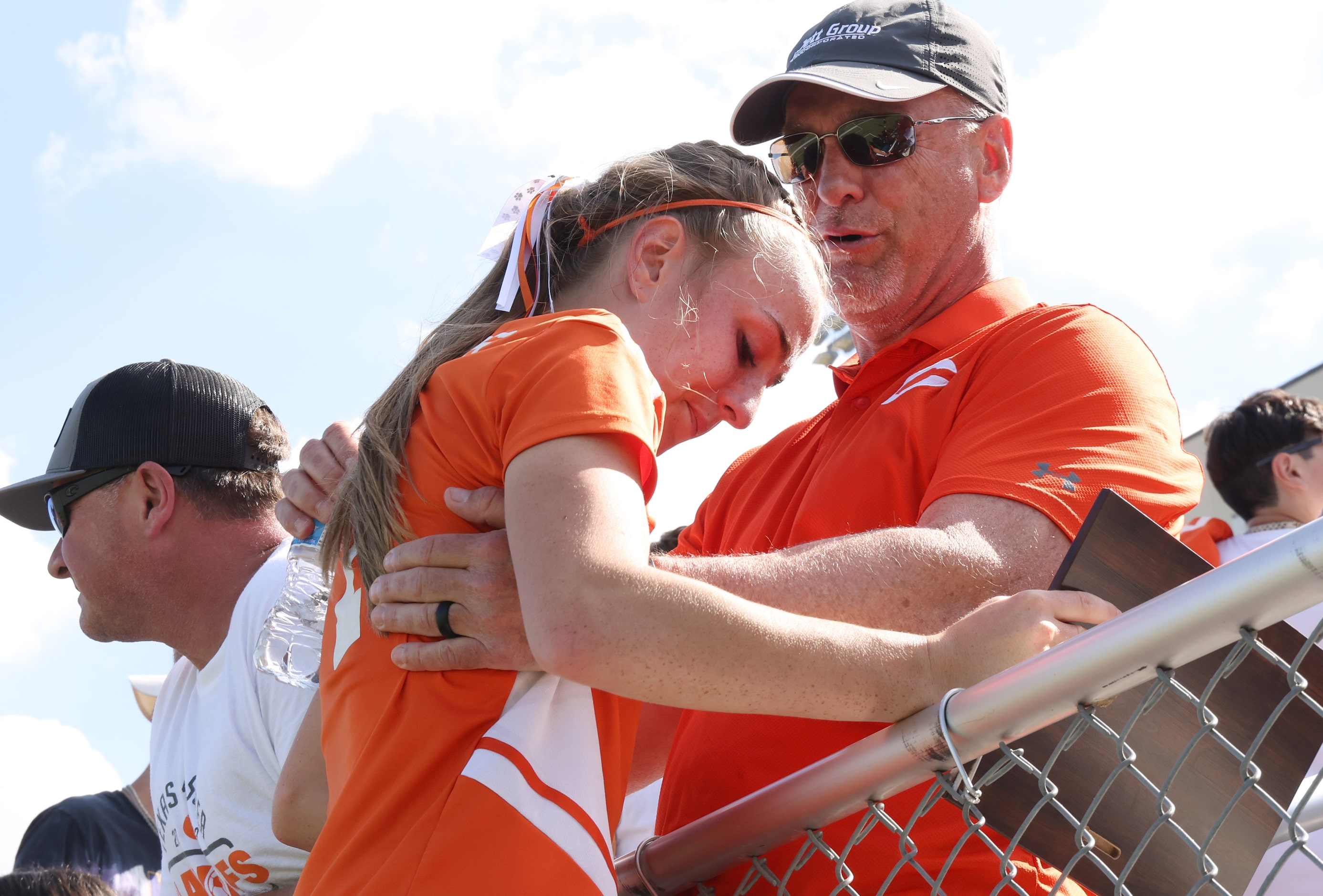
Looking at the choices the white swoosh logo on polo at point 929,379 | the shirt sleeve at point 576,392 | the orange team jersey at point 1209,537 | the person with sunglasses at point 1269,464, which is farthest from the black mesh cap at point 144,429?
the person with sunglasses at point 1269,464

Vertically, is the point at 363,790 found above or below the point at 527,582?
below

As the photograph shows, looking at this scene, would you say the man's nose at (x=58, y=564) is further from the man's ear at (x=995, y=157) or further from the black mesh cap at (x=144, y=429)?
the man's ear at (x=995, y=157)

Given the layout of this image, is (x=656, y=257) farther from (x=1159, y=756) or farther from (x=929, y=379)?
(x=1159, y=756)

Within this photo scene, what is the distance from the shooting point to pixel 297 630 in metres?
3.04

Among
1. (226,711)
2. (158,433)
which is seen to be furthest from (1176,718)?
(158,433)

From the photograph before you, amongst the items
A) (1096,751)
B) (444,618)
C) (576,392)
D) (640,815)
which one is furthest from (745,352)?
(640,815)

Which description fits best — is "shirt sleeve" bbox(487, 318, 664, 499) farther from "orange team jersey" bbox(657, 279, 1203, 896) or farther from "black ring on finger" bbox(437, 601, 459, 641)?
"orange team jersey" bbox(657, 279, 1203, 896)

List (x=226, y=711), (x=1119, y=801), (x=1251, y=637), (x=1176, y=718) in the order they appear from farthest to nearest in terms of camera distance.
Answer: (x=226, y=711)
(x=1119, y=801)
(x=1176, y=718)
(x=1251, y=637)

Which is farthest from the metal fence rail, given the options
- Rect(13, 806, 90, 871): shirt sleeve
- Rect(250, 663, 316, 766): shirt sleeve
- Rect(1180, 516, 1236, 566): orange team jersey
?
Rect(13, 806, 90, 871): shirt sleeve

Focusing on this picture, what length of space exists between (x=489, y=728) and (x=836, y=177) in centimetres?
191

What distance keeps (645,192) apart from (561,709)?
3.32 feet

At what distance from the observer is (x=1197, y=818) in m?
1.56

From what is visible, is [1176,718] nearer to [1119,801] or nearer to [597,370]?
[1119,801]

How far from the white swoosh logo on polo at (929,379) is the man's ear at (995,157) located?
87 cm
